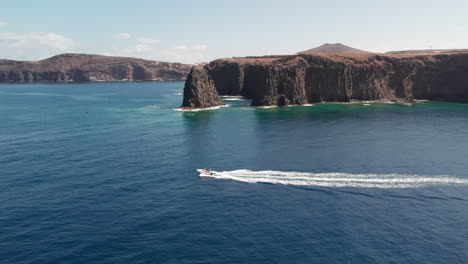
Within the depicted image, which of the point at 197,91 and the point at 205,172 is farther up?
the point at 197,91

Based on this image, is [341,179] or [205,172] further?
[205,172]

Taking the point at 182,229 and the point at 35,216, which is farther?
the point at 35,216

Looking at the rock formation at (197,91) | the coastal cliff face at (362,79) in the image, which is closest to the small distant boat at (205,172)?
the rock formation at (197,91)

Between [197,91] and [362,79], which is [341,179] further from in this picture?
[362,79]

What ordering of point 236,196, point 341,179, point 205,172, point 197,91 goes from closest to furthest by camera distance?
point 236,196 → point 341,179 → point 205,172 → point 197,91

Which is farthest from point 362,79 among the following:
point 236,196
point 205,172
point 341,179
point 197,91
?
point 236,196

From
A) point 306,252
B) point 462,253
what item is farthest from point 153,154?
point 462,253

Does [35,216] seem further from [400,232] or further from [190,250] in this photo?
[400,232]
